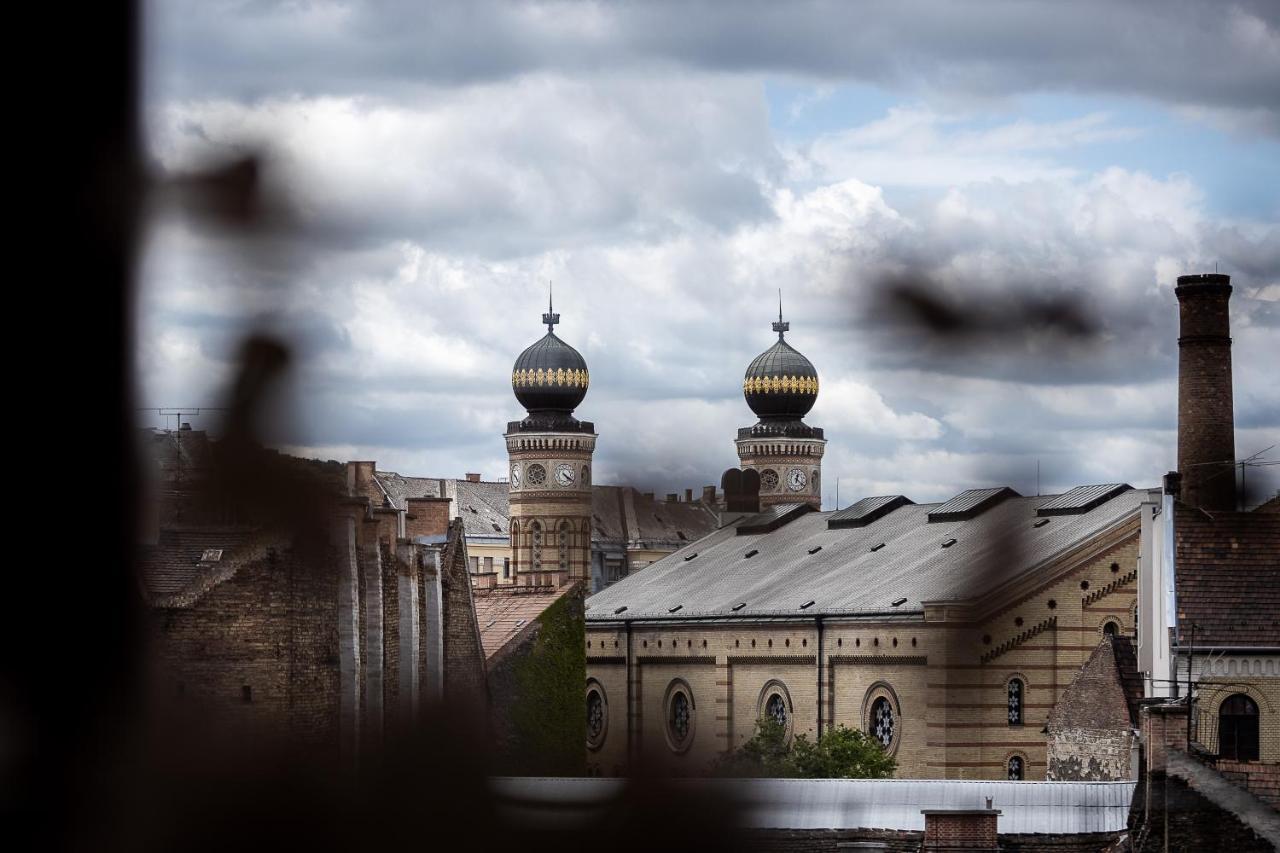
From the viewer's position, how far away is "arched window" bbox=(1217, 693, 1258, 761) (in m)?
35.1

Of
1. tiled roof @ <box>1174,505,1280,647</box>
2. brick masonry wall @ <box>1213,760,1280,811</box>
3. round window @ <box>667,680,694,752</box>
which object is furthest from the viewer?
tiled roof @ <box>1174,505,1280,647</box>

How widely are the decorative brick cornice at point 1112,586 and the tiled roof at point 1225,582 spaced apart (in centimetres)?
309

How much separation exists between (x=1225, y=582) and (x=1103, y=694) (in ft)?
10.6

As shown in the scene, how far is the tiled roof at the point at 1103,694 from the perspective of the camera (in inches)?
1378

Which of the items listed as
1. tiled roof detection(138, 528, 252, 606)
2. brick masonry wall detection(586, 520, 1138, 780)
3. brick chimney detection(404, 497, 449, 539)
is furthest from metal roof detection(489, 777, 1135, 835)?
Result: brick chimney detection(404, 497, 449, 539)

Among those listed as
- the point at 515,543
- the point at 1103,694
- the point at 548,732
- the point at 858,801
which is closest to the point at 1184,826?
the point at 858,801

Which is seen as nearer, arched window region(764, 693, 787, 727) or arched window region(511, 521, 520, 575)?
arched window region(764, 693, 787, 727)

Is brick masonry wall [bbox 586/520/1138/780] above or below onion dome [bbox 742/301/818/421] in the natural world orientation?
below

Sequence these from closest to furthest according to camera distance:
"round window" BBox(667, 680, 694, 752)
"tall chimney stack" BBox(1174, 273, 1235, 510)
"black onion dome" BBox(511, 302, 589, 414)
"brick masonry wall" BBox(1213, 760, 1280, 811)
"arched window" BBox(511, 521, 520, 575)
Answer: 1. "round window" BBox(667, 680, 694, 752)
2. "black onion dome" BBox(511, 302, 589, 414)
3. "brick masonry wall" BBox(1213, 760, 1280, 811)
4. "tall chimney stack" BBox(1174, 273, 1235, 510)
5. "arched window" BBox(511, 521, 520, 575)

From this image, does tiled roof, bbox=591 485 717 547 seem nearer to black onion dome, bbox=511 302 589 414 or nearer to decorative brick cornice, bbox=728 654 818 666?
black onion dome, bbox=511 302 589 414

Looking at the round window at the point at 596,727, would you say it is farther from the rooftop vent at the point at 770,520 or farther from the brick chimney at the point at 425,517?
the rooftop vent at the point at 770,520

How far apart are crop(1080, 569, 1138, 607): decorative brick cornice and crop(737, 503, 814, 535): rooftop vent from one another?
20.1m

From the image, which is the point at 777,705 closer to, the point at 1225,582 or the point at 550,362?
the point at 1225,582

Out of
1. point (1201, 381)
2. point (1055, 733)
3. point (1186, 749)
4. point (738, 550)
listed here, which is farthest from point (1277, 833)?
point (738, 550)
